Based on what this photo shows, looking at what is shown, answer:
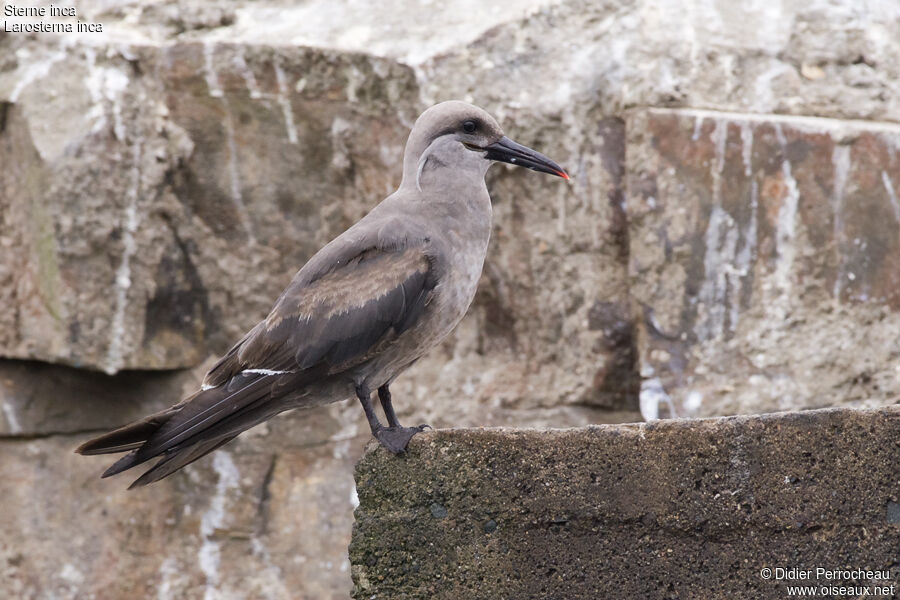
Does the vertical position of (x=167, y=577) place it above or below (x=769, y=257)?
below

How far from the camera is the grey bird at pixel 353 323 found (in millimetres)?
3986

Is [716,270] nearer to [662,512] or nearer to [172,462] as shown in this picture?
[662,512]

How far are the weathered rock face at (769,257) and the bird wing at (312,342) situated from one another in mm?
2243

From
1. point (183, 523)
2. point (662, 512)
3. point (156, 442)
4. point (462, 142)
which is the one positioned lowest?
point (183, 523)

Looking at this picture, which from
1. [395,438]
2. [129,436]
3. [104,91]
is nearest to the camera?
[395,438]

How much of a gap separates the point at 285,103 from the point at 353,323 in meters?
2.63

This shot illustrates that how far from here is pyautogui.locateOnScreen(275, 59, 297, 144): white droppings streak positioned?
20.7 feet

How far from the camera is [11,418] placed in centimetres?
643

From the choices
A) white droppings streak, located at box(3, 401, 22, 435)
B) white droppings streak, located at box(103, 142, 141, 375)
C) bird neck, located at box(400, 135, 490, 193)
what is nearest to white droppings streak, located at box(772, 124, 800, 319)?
bird neck, located at box(400, 135, 490, 193)

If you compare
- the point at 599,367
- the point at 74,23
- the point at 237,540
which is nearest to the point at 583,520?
the point at 599,367

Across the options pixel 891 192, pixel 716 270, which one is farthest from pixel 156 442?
pixel 891 192

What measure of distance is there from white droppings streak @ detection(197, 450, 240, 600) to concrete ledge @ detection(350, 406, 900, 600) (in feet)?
11.0

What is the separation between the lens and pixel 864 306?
19.1 feet

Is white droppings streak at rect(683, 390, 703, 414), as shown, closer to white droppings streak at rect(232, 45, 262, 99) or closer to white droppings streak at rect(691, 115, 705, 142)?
white droppings streak at rect(691, 115, 705, 142)
